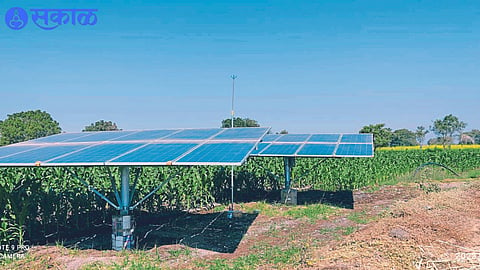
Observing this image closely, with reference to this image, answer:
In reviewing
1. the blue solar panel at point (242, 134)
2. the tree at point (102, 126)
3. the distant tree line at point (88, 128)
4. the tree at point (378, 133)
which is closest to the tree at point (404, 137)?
the distant tree line at point (88, 128)

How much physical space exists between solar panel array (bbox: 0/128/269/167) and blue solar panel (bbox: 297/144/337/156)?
9.96ft

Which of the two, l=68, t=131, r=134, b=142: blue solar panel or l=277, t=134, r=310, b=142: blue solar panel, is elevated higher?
l=68, t=131, r=134, b=142: blue solar panel

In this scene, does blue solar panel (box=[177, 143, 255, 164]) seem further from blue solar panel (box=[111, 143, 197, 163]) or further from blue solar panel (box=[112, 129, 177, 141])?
blue solar panel (box=[112, 129, 177, 141])

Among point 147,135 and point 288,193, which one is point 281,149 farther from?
point 147,135

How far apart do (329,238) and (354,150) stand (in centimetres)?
512

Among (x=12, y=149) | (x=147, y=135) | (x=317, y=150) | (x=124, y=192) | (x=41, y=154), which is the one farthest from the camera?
(x=317, y=150)

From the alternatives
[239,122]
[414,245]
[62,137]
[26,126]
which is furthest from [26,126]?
[414,245]

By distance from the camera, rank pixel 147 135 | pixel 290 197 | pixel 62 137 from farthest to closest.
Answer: pixel 290 197, pixel 62 137, pixel 147 135

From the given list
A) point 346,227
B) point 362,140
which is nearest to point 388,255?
point 346,227

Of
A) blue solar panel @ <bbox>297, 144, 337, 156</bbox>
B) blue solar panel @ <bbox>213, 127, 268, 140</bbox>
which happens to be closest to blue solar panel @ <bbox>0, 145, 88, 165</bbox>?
blue solar panel @ <bbox>213, 127, 268, 140</bbox>

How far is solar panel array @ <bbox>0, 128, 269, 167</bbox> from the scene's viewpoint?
8.18m

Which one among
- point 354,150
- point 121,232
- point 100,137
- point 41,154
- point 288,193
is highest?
point 100,137

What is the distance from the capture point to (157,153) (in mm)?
Answer: 8828

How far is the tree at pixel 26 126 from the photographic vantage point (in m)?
55.9
